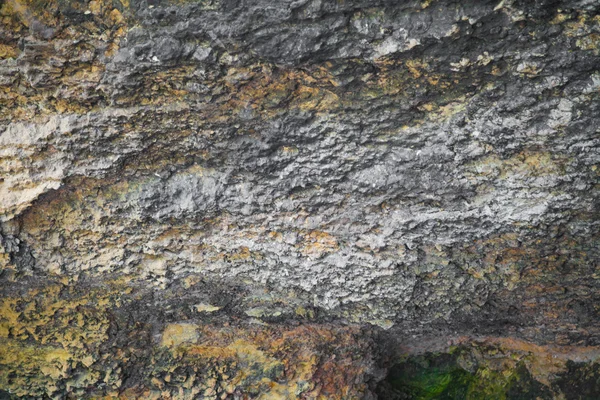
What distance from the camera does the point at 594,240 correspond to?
1.57 metres

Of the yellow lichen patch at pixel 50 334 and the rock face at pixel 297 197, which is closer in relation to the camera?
the rock face at pixel 297 197

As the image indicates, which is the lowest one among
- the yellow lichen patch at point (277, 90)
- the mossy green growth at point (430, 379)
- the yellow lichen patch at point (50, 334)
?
the mossy green growth at point (430, 379)

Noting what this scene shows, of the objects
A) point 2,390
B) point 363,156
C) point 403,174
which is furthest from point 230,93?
point 2,390

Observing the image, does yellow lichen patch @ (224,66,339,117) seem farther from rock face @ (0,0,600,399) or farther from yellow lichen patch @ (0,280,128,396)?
yellow lichen patch @ (0,280,128,396)

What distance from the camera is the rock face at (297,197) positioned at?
4.39ft

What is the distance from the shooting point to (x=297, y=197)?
167 cm

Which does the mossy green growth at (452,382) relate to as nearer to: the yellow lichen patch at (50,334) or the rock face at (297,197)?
the rock face at (297,197)

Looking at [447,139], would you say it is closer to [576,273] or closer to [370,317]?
[576,273]

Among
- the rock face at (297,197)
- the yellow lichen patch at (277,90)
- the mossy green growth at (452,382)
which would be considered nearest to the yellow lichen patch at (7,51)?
the rock face at (297,197)

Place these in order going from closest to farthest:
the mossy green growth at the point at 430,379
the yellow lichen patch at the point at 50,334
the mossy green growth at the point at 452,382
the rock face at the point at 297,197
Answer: the rock face at the point at 297,197, the yellow lichen patch at the point at 50,334, the mossy green growth at the point at 452,382, the mossy green growth at the point at 430,379

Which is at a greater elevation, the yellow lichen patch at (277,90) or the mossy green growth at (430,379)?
the yellow lichen patch at (277,90)

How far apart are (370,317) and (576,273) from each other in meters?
0.69

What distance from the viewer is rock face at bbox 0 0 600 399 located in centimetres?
134

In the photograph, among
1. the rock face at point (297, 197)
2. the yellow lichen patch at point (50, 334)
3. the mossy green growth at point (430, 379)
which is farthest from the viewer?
the mossy green growth at point (430, 379)
